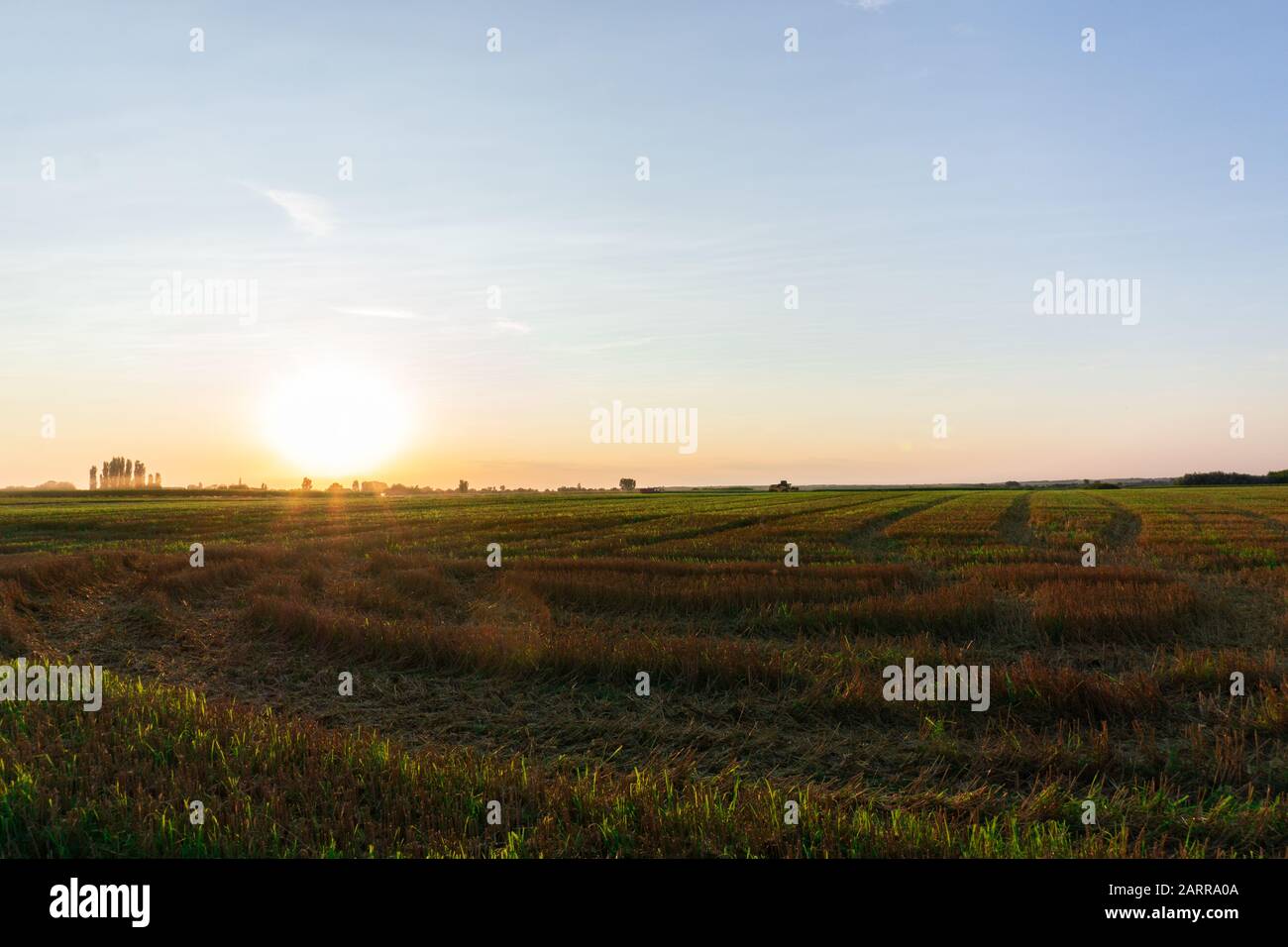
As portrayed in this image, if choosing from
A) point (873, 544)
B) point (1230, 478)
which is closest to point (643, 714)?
point (873, 544)

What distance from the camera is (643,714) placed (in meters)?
9.03

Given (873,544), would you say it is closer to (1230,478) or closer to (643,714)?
(643,714)

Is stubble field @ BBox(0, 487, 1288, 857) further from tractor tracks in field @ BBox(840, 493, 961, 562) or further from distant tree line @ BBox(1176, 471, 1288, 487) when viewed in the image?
distant tree line @ BBox(1176, 471, 1288, 487)

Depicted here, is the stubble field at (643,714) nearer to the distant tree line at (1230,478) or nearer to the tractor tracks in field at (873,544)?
the tractor tracks in field at (873,544)

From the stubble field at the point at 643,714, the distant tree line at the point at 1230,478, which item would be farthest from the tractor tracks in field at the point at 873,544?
the distant tree line at the point at 1230,478

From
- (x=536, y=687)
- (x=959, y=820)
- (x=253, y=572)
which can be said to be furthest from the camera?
(x=253, y=572)

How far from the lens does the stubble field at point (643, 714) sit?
5.32 metres

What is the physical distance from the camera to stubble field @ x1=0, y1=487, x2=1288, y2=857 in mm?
5316

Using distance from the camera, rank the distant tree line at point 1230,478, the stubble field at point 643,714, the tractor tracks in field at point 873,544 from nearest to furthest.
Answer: the stubble field at point 643,714 → the tractor tracks in field at point 873,544 → the distant tree line at point 1230,478
